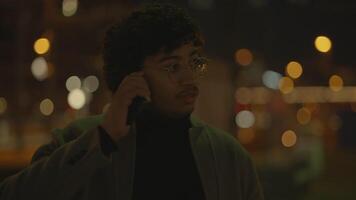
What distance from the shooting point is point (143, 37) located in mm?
2275

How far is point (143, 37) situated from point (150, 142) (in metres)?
0.36

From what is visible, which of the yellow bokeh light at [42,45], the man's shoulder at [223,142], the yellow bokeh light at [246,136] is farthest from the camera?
the yellow bokeh light at [246,136]

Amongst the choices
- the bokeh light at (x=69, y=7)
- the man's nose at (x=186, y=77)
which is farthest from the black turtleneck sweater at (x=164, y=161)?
the bokeh light at (x=69, y=7)

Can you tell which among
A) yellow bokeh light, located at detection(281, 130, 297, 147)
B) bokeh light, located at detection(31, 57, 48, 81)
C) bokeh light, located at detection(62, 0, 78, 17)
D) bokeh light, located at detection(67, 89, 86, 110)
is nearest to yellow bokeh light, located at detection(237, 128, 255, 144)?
yellow bokeh light, located at detection(281, 130, 297, 147)

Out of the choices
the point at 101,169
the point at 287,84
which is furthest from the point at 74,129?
the point at 287,84

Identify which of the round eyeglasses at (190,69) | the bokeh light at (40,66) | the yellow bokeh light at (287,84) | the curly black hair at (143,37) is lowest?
the yellow bokeh light at (287,84)

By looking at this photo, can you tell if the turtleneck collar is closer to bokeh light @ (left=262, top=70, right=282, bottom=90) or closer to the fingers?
the fingers

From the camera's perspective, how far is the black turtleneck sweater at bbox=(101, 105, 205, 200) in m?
2.18

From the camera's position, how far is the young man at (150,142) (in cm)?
203

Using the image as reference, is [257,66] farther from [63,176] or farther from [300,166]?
[63,176]

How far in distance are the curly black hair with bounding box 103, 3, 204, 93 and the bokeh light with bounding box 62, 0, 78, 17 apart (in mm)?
16173

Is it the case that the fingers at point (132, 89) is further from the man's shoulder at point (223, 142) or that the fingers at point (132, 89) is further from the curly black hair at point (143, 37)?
the man's shoulder at point (223, 142)

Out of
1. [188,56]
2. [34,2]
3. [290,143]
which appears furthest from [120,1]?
[188,56]

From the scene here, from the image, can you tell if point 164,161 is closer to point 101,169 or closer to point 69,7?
point 101,169
